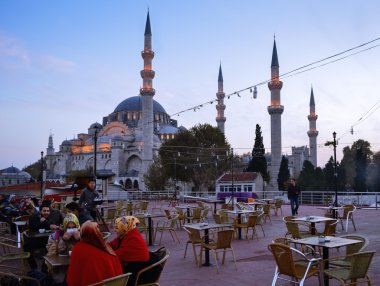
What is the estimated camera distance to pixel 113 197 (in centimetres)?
3284

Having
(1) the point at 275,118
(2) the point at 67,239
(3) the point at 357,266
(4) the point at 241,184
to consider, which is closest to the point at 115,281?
(2) the point at 67,239

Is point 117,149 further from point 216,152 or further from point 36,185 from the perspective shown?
point 36,185

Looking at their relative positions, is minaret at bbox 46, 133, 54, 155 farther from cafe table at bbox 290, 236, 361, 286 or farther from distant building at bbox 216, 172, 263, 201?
cafe table at bbox 290, 236, 361, 286

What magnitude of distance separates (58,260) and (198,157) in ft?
124

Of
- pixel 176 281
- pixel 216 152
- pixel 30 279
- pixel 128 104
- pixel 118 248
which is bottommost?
pixel 176 281

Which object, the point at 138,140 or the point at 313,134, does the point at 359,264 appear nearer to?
the point at 313,134

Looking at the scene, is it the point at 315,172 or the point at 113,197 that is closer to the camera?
the point at 113,197

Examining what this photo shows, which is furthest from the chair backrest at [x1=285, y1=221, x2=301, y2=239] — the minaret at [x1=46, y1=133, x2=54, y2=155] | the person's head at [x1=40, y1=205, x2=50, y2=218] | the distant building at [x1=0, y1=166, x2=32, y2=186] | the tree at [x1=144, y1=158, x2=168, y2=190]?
the minaret at [x1=46, y1=133, x2=54, y2=155]

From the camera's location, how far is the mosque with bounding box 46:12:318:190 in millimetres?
51469

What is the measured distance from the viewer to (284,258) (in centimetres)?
482

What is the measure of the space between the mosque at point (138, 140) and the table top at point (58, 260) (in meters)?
40.2

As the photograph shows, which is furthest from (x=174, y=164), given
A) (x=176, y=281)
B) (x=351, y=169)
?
(x=176, y=281)

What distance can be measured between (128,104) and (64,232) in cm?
9536

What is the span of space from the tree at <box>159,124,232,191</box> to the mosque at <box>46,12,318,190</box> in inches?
223
